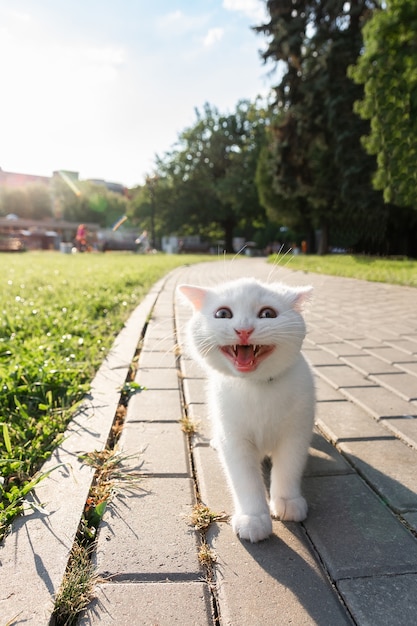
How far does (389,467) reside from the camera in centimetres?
232

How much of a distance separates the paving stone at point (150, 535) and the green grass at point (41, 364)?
0.42 meters

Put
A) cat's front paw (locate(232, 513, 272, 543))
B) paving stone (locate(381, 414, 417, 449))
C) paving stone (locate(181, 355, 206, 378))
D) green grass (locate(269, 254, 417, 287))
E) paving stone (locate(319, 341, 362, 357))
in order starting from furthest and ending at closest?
green grass (locate(269, 254, 417, 287)) < paving stone (locate(319, 341, 362, 357)) < paving stone (locate(181, 355, 206, 378)) < paving stone (locate(381, 414, 417, 449)) < cat's front paw (locate(232, 513, 272, 543))

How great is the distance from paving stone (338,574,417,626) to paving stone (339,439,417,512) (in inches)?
18.9

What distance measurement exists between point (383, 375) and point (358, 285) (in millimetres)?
7324

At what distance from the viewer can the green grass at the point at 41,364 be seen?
234cm

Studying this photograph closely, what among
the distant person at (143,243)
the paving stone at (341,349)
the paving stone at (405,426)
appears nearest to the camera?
the paving stone at (405,426)

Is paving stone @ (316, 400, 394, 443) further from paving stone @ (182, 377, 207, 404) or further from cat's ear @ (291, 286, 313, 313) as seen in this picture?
→ cat's ear @ (291, 286, 313, 313)

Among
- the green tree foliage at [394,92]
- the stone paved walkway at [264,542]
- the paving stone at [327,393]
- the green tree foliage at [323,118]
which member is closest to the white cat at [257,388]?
the stone paved walkway at [264,542]

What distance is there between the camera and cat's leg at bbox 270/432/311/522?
196 centimetres

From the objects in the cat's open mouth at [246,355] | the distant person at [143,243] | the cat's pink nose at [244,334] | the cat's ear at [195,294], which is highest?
the cat's ear at [195,294]

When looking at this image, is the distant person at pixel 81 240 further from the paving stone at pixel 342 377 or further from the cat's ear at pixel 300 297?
the cat's ear at pixel 300 297

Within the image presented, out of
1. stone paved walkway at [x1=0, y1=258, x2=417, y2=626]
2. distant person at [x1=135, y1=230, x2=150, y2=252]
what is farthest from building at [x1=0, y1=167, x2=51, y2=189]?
stone paved walkway at [x1=0, y1=258, x2=417, y2=626]

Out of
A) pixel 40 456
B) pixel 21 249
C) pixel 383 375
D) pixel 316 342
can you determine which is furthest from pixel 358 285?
pixel 21 249

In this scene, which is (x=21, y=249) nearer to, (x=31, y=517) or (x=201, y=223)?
(x=201, y=223)
